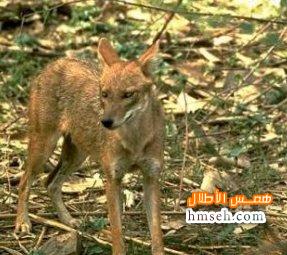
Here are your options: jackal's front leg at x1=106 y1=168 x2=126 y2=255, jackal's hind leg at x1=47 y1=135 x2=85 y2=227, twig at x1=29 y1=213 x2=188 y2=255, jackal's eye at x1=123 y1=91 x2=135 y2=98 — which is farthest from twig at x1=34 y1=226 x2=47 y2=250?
jackal's eye at x1=123 y1=91 x2=135 y2=98

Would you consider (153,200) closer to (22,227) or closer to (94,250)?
(94,250)

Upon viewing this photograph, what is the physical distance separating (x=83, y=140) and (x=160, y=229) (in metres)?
1.33

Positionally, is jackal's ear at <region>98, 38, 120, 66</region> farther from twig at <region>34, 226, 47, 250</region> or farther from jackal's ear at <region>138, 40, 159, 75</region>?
twig at <region>34, 226, 47, 250</region>

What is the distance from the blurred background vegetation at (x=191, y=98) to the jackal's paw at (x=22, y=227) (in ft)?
Answer: 0.36

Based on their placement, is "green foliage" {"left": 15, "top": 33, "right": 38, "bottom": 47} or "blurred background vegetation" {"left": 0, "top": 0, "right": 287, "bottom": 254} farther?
"green foliage" {"left": 15, "top": 33, "right": 38, "bottom": 47}

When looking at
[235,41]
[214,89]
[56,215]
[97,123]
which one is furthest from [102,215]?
[235,41]

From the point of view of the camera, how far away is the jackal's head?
21.3 feet

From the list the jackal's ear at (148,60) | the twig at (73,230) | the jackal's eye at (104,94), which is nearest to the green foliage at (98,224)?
the twig at (73,230)

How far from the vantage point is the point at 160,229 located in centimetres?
698

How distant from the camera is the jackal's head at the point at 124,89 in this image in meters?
6.49

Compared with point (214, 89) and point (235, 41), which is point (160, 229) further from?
point (235, 41)

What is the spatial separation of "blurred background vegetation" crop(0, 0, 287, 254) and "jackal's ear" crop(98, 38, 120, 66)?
46 cm

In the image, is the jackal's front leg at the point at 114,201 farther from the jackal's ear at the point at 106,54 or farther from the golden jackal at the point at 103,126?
the jackal's ear at the point at 106,54

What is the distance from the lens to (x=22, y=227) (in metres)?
7.80
